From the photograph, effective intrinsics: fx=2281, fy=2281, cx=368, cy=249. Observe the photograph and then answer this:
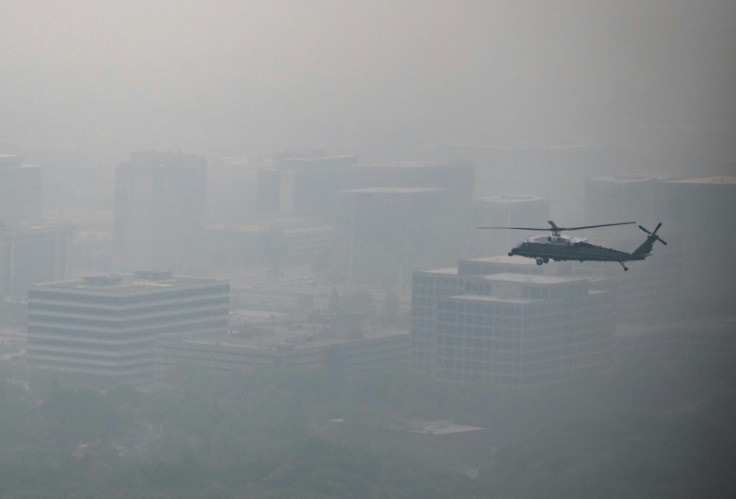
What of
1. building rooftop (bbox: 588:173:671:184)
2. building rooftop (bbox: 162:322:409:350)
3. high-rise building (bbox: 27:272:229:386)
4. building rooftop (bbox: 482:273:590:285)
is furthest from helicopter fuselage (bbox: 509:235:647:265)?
building rooftop (bbox: 588:173:671:184)

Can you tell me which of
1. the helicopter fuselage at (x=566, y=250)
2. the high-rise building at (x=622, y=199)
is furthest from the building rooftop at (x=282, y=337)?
the helicopter fuselage at (x=566, y=250)

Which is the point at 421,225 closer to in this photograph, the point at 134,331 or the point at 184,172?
the point at 184,172

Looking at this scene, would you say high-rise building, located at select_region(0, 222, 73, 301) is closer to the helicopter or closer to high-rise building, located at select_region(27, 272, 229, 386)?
high-rise building, located at select_region(27, 272, 229, 386)

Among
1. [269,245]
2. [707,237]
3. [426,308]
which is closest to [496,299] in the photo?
[426,308]

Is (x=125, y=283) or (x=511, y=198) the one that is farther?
(x=511, y=198)

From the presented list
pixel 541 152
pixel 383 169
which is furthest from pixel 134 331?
pixel 383 169

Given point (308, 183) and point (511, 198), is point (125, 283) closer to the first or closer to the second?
point (511, 198)

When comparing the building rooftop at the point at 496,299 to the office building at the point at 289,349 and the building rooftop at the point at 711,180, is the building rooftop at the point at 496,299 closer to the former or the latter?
the office building at the point at 289,349
